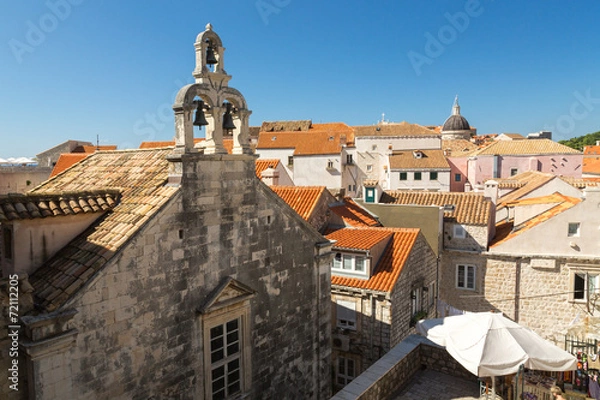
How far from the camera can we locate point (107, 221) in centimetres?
816

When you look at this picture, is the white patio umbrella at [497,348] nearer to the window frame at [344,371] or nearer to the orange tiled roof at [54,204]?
the orange tiled roof at [54,204]

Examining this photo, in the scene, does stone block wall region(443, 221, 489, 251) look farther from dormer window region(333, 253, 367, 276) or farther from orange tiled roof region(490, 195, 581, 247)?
dormer window region(333, 253, 367, 276)

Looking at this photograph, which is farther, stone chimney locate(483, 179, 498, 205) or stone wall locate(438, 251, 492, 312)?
stone chimney locate(483, 179, 498, 205)

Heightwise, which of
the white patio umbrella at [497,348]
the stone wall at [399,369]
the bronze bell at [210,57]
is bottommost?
the stone wall at [399,369]

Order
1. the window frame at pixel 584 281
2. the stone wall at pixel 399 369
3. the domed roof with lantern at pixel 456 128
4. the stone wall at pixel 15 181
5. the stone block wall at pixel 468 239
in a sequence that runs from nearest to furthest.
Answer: the stone wall at pixel 399 369, the stone wall at pixel 15 181, the window frame at pixel 584 281, the stone block wall at pixel 468 239, the domed roof with lantern at pixel 456 128

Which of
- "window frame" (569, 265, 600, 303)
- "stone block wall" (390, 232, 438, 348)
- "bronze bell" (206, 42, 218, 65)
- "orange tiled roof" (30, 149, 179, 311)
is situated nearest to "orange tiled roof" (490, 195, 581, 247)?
"window frame" (569, 265, 600, 303)

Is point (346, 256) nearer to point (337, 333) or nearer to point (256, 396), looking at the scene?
point (337, 333)

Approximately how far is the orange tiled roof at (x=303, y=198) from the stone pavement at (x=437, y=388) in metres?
9.56

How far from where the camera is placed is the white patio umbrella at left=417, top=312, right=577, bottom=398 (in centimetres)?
857

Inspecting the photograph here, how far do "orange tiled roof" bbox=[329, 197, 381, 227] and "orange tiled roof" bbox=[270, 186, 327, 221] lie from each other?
1.48 meters

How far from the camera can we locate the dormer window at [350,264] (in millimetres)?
17047

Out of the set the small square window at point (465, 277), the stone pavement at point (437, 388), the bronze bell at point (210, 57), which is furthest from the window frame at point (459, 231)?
the bronze bell at point (210, 57)

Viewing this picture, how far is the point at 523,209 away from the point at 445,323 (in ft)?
54.5

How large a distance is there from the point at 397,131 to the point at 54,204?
52089 mm
